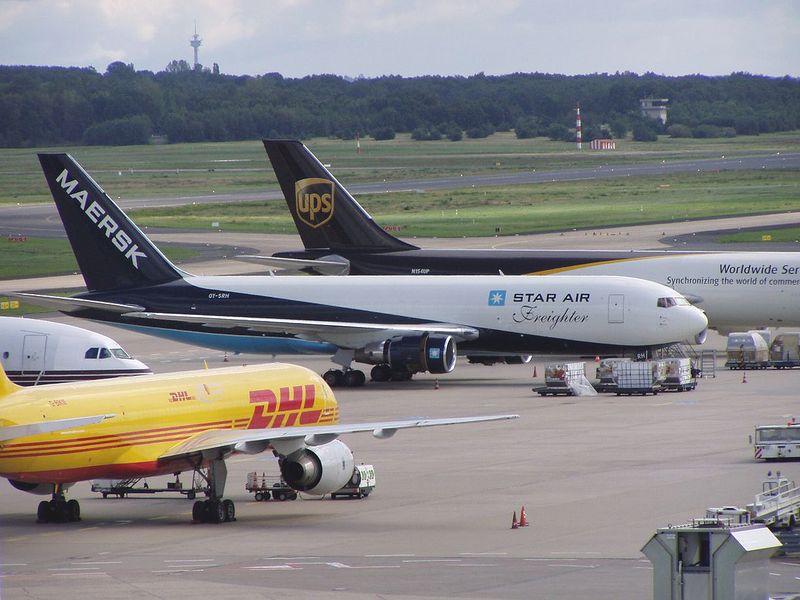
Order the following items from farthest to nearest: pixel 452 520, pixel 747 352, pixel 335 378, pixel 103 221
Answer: pixel 747 352 < pixel 335 378 < pixel 103 221 < pixel 452 520

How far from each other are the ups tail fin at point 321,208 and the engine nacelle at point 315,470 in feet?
127

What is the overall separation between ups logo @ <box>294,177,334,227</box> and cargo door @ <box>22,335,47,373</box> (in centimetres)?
3027

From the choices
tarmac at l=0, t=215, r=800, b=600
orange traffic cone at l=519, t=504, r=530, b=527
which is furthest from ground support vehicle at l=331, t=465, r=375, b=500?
orange traffic cone at l=519, t=504, r=530, b=527

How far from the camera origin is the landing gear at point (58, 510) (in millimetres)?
33438

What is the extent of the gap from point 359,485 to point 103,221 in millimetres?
25789

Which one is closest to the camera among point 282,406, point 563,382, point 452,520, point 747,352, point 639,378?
point 452,520

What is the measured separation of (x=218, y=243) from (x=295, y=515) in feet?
300

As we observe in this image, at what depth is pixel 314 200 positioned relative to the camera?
7362 centimetres

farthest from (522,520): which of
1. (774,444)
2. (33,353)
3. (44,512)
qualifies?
(33,353)

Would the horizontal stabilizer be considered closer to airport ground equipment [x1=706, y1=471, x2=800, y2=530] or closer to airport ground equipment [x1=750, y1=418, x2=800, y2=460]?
airport ground equipment [x1=706, y1=471, x2=800, y2=530]

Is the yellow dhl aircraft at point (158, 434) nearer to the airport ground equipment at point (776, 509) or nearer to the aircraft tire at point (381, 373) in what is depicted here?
the airport ground equipment at point (776, 509)

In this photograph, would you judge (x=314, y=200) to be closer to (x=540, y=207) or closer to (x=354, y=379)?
(x=354, y=379)

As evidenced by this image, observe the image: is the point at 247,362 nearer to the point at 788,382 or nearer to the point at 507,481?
the point at 788,382

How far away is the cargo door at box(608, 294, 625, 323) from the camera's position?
58.3m
